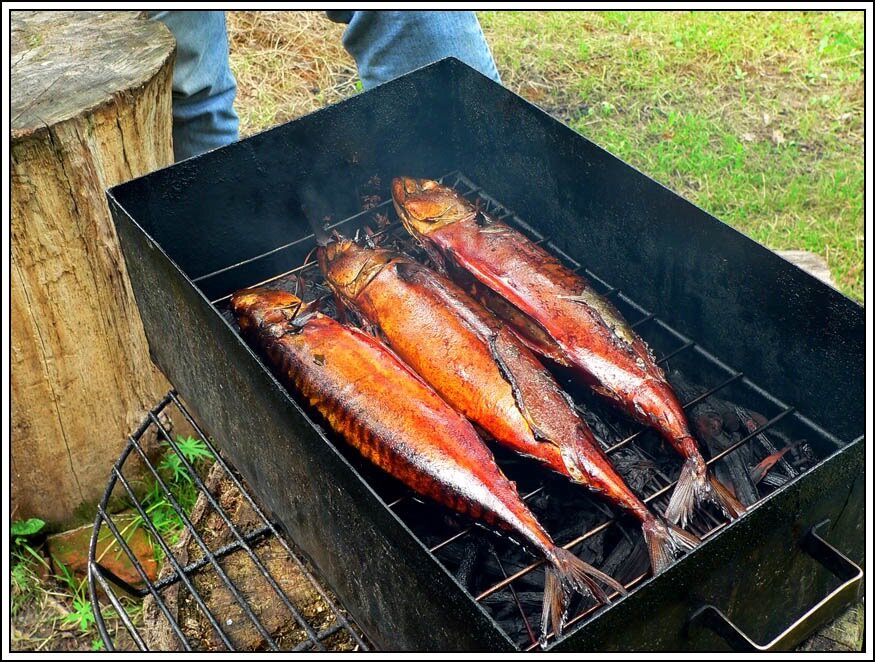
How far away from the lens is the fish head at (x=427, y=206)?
2865mm

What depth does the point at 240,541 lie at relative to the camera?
2.61 meters

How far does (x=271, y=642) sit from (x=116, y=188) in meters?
1.29

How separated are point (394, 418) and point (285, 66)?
164 inches

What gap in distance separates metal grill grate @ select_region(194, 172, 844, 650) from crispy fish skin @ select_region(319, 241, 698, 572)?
10cm

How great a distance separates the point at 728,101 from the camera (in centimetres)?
547

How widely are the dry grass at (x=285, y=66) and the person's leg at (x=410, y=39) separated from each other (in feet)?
4.85

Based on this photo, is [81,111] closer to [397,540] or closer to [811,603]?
[397,540]

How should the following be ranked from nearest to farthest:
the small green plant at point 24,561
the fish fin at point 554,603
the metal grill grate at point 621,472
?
the fish fin at point 554,603, the metal grill grate at point 621,472, the small green plant at point 24,561

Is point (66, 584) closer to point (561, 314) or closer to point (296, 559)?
point (296, 559)

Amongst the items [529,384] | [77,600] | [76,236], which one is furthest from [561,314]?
[77,600]

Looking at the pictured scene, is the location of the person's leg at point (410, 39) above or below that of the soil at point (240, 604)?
above

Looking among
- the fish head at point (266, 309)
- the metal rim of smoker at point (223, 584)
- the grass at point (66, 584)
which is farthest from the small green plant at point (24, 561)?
the fish head at point (266, 309)

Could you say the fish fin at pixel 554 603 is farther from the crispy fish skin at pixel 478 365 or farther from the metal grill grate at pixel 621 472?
the crispy fish skin at pixel 478 365

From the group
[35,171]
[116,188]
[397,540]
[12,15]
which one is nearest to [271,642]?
[397,540]
